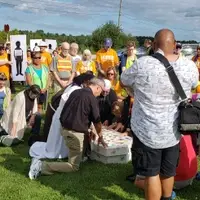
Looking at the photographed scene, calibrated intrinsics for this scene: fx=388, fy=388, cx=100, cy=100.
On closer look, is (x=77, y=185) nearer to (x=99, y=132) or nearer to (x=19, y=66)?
(x=99, y=132)

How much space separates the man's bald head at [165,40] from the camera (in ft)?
11.0

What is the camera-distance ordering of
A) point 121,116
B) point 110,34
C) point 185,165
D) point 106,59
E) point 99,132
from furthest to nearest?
1. point 110,34
2. point 106,59
3. point 121,116
4. point 99,132
5. point 185,165

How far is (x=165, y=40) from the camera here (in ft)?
10.9

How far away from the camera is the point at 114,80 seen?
7914 mm

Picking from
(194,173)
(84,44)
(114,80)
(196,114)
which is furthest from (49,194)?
(84,44)

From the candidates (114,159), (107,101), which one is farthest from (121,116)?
(114,159)

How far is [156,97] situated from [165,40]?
0.50 metres

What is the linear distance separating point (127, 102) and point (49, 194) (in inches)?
95.9

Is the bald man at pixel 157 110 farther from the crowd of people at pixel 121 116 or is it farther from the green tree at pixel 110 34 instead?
the green tree at pixel 110 34

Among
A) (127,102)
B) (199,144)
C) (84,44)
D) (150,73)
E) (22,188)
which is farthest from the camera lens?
(84,44)

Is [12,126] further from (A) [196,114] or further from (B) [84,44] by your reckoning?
(B) [84,44]

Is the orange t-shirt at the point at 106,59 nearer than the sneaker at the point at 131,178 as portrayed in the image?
No

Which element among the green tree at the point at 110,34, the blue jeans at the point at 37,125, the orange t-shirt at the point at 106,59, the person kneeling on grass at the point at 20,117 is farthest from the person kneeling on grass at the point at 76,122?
the green tree at the point at 110,34

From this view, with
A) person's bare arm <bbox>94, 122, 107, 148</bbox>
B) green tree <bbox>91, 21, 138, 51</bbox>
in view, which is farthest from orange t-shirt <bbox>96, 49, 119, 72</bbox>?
green tree <bbox>91, 21, 138, 51</bbox>
